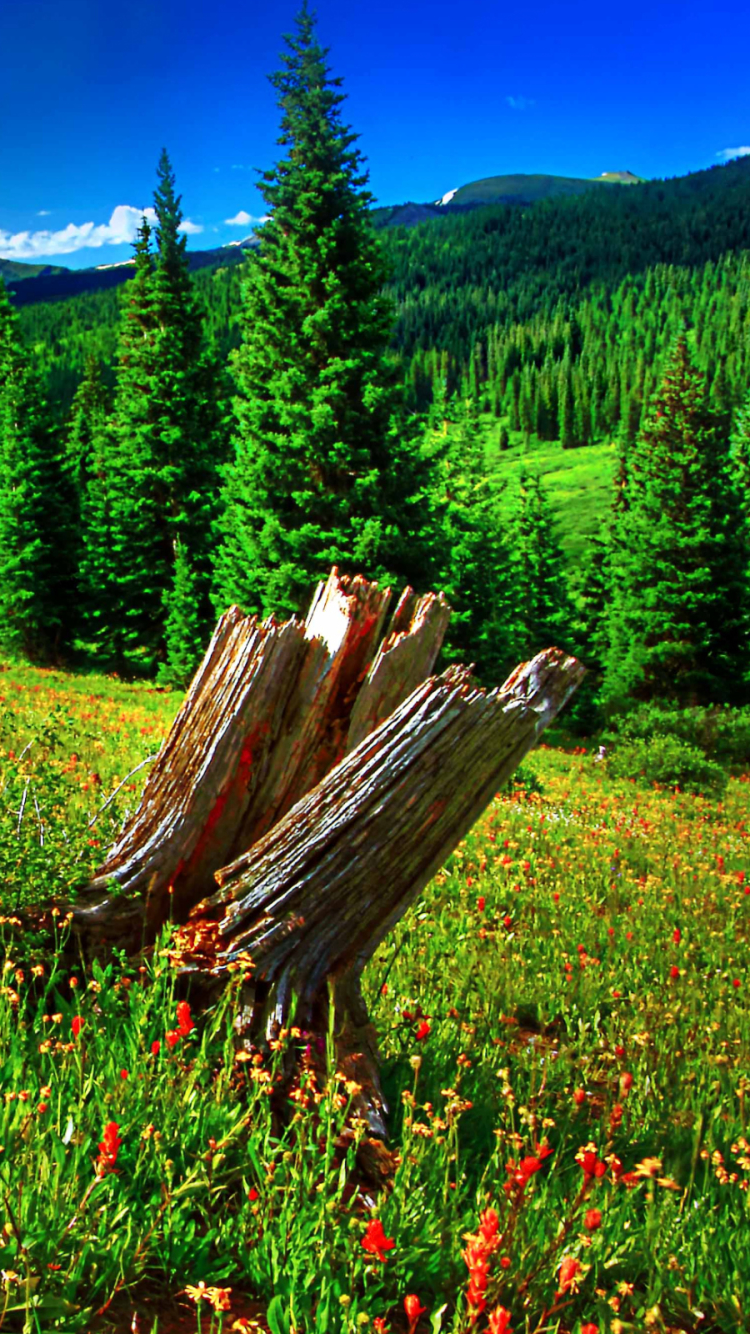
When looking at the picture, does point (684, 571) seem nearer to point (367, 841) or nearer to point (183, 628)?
point (183, 628)

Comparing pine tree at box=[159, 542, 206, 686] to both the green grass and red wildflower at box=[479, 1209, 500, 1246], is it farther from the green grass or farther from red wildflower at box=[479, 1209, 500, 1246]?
the green grass

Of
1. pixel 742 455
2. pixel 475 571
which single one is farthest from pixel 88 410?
pixel 742 455

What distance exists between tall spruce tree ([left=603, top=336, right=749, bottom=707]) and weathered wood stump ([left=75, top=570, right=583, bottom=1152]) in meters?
33.1

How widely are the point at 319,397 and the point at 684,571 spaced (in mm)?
21005

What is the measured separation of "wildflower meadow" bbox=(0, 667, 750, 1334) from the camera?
176 centimetres

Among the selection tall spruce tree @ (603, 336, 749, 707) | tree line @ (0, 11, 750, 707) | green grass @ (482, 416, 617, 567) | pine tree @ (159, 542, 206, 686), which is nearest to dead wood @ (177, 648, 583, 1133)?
tree line @ (0, 11, 750, 707)

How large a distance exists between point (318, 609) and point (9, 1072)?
2169mm

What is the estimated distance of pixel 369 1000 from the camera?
141 inches

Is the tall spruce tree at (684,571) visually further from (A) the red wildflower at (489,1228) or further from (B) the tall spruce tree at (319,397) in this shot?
(A) the red wildflower at (489,1228)

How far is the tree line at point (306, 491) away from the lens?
21.8m

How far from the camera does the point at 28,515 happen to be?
34094 millimetres

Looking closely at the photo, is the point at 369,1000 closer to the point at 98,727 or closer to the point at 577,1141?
the point at 577,1141

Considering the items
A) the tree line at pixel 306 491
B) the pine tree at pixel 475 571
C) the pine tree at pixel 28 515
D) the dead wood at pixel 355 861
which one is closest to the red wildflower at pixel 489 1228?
the dead wood at pixel 355 861

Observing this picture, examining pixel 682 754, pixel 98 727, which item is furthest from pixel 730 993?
pixel 682 754
